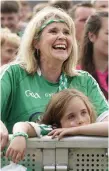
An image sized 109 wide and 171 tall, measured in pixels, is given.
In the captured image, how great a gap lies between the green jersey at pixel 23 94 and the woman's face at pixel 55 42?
175mm

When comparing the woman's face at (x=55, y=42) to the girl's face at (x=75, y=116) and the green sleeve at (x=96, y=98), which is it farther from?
the girl's face at (x=75, y=116)

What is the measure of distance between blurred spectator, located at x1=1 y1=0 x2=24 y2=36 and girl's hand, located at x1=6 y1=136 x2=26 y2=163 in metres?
4.54

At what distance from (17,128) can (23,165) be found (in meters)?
0.23

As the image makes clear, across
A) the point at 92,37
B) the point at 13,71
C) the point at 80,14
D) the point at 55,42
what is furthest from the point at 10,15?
the point at 13,71

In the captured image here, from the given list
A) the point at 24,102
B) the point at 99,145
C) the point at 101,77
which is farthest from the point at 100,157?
the point at 101,77

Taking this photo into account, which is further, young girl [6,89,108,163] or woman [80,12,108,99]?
woman [80,12,108,99]

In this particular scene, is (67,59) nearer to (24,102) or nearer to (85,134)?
(24,102)

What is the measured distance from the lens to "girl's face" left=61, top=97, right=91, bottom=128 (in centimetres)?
370

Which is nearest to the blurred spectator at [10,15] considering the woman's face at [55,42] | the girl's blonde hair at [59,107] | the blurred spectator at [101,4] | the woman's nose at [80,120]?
the blurred spectator at [101,4]

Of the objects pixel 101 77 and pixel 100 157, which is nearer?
pixel 100 157

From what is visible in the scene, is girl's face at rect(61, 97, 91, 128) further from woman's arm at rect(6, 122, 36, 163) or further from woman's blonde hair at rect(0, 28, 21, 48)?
woman's blonde hair at rect(0, 28, 21, 48)

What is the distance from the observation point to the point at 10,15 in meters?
7.75

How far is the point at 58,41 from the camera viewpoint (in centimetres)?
424

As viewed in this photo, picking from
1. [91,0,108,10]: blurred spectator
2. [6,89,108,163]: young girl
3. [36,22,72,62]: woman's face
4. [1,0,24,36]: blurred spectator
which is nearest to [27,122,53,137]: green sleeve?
[6,89,108,163]: young girl
